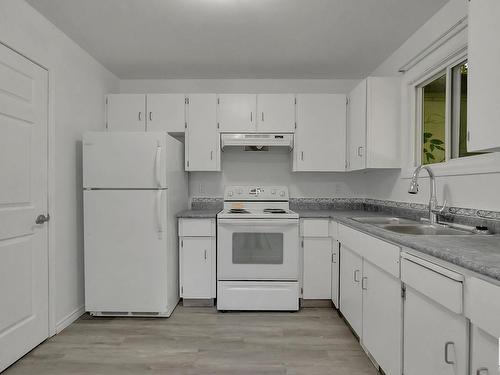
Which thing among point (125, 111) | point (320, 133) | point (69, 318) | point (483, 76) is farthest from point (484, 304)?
point (125, 111)

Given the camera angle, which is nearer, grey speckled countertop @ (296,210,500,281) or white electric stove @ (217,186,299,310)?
grey speckled countertop @ (296,210,500,281)

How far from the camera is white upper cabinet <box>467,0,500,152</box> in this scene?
1.27 meters

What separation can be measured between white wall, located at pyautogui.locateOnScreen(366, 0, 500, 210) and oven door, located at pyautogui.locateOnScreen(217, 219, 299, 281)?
1005 millimetres

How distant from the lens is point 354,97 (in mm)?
2947

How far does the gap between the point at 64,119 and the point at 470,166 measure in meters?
3.00

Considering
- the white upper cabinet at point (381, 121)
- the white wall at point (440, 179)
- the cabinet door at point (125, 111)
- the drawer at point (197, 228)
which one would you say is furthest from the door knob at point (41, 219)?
the white wall at point (440, 179)

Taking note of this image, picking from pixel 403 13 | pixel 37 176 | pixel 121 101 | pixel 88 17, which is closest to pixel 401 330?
pixel 403 13

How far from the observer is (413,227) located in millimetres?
2178

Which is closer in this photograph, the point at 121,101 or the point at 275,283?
the point at 275,283

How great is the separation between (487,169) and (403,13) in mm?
1281

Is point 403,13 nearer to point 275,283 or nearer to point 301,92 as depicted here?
point 301,92

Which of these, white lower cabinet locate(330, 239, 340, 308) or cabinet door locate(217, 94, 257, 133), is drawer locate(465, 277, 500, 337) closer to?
white lower cabinet locate(330, 239, 340, 308)

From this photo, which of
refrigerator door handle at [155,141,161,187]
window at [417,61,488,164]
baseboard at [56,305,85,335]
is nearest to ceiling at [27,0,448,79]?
window at [417,61,488,164]

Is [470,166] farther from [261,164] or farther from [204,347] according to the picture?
[204,347]
